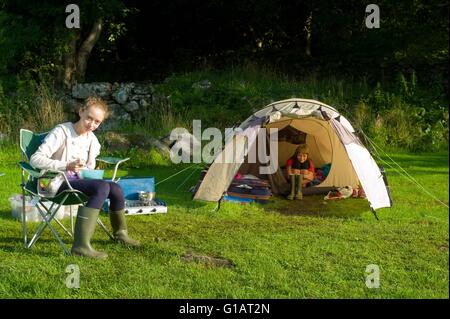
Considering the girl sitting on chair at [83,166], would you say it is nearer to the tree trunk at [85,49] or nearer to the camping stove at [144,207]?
the camping stove at [144,207]

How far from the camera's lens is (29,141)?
4598mm

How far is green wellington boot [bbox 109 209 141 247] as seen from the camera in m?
4.50

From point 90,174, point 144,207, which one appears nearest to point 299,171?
point 144,207

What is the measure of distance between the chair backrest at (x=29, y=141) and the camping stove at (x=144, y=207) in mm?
1165

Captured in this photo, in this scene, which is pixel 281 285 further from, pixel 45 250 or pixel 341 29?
pixel 341 29

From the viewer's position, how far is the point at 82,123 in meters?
4.41

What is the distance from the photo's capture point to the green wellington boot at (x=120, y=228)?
4.50 metres

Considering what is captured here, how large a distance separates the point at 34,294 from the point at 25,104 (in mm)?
7792

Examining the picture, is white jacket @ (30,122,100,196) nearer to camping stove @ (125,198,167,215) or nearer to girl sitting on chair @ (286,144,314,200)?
camping stove @ (125,198,167,215)
